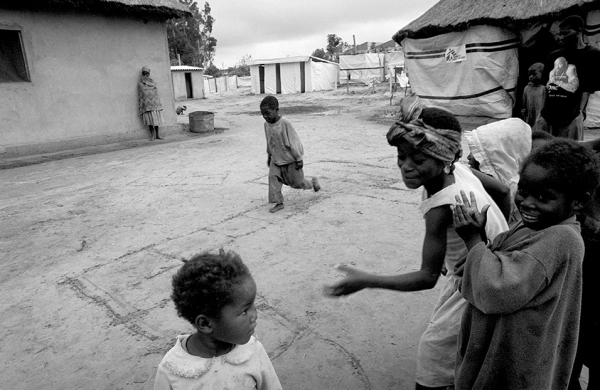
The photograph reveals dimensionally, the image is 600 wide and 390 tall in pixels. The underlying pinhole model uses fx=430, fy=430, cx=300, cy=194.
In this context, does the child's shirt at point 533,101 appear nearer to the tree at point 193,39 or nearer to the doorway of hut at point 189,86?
the doorway of hut at point 189,86

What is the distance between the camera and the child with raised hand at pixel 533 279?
1.15 m

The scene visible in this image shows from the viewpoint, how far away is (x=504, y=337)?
4.12ft

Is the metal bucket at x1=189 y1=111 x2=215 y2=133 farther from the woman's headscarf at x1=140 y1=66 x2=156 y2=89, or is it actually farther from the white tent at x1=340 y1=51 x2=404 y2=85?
the white tent at x1=340 y1=51 x2=404 y2=85

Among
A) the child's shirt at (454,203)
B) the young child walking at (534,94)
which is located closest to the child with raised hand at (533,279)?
the child's shirt at (454,203)

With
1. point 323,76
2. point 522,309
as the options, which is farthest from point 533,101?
point 323,76

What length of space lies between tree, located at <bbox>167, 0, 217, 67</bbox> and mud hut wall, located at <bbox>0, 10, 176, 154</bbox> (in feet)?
83.8

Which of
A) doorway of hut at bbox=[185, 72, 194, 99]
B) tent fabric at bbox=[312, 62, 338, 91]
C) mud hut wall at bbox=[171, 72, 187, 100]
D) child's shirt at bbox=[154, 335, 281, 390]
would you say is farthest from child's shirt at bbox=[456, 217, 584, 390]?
doorway of hut at bbox=[185, 72, 194, 99]

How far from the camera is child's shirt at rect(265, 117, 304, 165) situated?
15.9 ft

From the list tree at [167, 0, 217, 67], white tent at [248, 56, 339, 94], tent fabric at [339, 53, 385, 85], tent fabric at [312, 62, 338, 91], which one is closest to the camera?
white tent at [248, 56, 339, 94]

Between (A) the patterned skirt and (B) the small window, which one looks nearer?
(B) the small window

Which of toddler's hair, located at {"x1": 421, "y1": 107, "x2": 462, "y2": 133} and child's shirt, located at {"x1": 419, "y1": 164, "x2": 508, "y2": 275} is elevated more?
toddler's hair, located at {"x1": 421, "y1": 107, "x2": 462, "y2": 133}

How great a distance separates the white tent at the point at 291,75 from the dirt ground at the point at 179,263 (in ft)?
78.9

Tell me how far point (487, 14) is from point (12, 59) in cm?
1047

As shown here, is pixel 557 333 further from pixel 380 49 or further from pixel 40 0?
pixel 380 49
